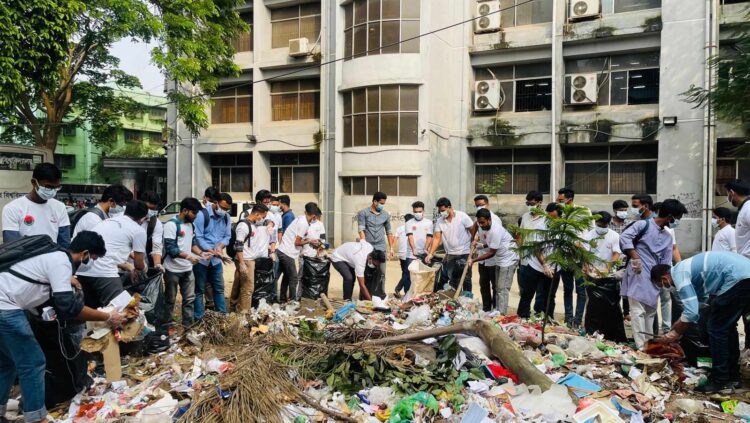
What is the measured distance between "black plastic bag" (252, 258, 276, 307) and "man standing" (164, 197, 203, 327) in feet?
4.22

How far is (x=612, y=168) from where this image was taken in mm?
16266

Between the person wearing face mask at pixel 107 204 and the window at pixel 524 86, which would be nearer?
the person wearing face mask at pixel 107 204

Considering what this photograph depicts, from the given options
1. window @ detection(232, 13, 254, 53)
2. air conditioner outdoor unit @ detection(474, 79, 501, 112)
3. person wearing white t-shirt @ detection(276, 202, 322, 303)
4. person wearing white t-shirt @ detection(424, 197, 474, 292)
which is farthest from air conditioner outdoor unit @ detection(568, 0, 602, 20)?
person wearing white t-shirt @ detection(276, 202, 322, 303)

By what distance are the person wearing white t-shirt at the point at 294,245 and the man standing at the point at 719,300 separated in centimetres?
492

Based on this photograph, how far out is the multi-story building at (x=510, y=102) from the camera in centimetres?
1456

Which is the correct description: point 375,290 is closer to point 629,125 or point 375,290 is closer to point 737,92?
point 737,92

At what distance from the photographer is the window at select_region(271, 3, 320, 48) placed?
1951cm

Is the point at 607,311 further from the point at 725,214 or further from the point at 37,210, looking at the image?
the point at 37,210

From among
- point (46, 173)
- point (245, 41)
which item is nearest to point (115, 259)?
point (46, 173)

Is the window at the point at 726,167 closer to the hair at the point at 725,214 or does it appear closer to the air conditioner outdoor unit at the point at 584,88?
the air conditioner outdoor unit at the point at 584,88

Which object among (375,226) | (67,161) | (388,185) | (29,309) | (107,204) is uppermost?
(67,161)

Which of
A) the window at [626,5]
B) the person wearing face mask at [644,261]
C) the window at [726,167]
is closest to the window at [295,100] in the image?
the window at [626,5]

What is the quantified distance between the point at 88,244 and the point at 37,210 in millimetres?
1510

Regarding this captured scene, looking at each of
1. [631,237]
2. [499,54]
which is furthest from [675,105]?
[631,237]
